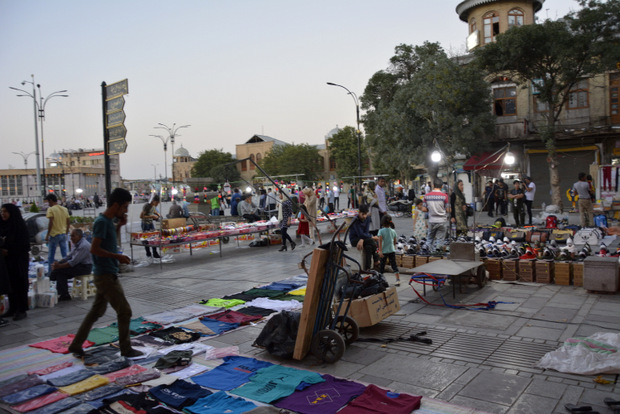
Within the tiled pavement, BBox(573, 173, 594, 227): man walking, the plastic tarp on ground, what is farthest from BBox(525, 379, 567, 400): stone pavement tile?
BBox(573, 173, 594, 227): man walking

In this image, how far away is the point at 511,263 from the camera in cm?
938

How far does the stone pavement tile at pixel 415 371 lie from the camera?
4.72 metres

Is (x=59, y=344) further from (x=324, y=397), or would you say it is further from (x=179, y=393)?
(x=324, y=397)

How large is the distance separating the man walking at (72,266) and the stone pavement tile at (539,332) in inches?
306

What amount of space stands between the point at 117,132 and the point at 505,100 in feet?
78.8

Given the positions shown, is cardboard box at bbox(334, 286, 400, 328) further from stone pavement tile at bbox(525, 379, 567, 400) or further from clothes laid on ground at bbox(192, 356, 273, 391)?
stone pavement tile at bbox(525, 379, 567, 400)

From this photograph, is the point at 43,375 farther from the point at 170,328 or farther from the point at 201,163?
the point at 201,163

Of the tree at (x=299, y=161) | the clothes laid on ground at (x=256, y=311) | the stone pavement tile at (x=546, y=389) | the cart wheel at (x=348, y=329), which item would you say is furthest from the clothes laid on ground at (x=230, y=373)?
the tree at (x=299, y=161)

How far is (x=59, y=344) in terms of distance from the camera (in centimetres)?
624

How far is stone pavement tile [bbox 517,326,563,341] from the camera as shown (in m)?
5.93

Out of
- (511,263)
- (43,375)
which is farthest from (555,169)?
(43,375)

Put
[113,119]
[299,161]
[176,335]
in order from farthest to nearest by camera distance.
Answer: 1. [299,161]
2. [113,119]
3. [176,335]

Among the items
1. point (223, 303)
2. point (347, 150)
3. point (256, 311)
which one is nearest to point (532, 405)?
point (256, 311)

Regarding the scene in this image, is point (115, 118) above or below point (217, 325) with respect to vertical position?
above
